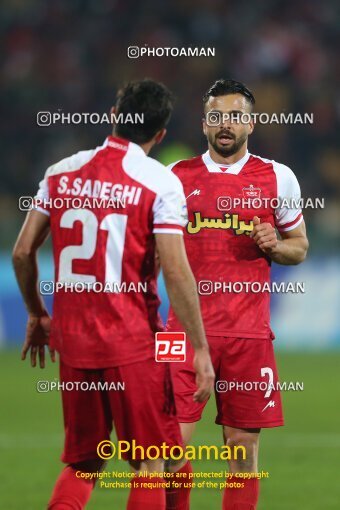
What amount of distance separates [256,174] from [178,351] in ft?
2.95

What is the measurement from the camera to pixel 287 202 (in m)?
4.94

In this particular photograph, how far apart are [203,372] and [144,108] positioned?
97 centimetres

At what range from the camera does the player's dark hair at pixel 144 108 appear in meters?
3.96

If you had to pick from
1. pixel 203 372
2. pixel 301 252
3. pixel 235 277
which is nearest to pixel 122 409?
pixel 203 372

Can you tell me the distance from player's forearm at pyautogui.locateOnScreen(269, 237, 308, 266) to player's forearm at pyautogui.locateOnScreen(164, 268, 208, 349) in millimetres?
925

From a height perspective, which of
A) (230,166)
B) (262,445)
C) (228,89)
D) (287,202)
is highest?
(228,89)

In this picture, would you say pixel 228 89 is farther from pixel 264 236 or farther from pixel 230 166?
pixel 264 236

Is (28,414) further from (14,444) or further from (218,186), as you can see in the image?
(218,186)

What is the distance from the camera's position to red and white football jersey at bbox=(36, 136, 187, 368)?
3908mm

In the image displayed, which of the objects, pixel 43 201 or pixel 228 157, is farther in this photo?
pixel 228 157

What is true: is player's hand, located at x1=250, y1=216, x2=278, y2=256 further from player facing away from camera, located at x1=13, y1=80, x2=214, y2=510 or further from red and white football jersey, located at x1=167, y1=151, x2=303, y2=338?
player facing away from camera, located at x1=13, y1=80, x2=214, y2=510

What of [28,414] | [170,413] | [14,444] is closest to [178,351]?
[170,413]

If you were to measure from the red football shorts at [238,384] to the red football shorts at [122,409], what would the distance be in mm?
807

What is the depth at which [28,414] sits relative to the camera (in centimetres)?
901
